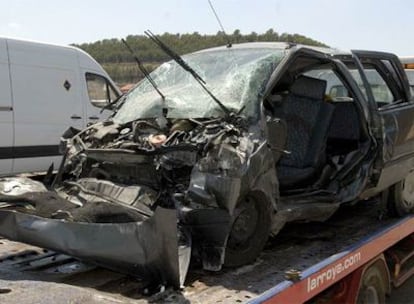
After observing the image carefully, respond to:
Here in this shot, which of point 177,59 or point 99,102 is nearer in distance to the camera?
point 177,59

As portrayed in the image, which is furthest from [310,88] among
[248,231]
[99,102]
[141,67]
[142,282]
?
[99,102]

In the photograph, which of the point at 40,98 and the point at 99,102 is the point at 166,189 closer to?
the point at 40,98

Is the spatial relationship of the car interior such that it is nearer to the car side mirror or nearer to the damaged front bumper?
the damaged front bumper

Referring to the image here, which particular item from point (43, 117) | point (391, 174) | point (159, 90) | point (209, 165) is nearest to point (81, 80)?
point (43, 117)

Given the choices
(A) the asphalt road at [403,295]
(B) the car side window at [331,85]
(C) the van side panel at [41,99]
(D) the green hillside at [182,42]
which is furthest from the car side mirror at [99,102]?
(A) the asphalt road at [403,295]

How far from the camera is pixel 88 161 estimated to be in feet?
14.9

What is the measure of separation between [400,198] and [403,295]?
1.04 m

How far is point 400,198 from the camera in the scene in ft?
20.0

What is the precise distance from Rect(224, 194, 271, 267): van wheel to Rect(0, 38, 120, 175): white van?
5.56 m

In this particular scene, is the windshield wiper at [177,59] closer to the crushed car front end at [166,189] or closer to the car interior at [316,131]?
the crushed car front end at [166,189]

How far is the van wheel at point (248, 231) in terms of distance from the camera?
4.10 metres

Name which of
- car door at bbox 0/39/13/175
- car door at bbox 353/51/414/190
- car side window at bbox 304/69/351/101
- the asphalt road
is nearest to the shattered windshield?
car side window at bbox 304/69/351/101

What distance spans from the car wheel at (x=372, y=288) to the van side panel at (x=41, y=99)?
563cm

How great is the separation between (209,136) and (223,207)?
1.58ft
